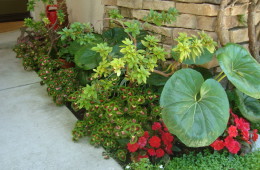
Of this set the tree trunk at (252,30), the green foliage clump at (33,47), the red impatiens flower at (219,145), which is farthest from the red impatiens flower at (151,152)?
the green foliage clump at (33,47)

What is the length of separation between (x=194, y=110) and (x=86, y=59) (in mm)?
1077

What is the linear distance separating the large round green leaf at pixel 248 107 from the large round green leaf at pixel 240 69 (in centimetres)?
25

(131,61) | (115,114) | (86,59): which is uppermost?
(131,61)

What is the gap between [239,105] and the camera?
6.57 ft

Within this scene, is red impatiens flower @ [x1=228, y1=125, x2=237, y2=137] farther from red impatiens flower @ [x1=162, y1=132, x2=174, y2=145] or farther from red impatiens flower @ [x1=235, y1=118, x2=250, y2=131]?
red impatiens flower @ [x1=162, y1=132, x2=174, y2=145]

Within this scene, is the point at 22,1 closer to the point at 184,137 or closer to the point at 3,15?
the point at 3,15

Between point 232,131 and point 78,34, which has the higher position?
point 78,34

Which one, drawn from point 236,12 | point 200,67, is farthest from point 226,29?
point 200,67

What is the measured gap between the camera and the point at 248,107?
209 centimetres

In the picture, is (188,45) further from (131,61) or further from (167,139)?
(167,139)

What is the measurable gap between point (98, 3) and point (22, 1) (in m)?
2.38

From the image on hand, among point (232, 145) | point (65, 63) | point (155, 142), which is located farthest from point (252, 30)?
point (65, 63)

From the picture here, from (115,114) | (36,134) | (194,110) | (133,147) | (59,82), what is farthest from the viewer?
(59,82)

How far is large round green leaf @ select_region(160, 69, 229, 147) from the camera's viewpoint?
1.57 meters
